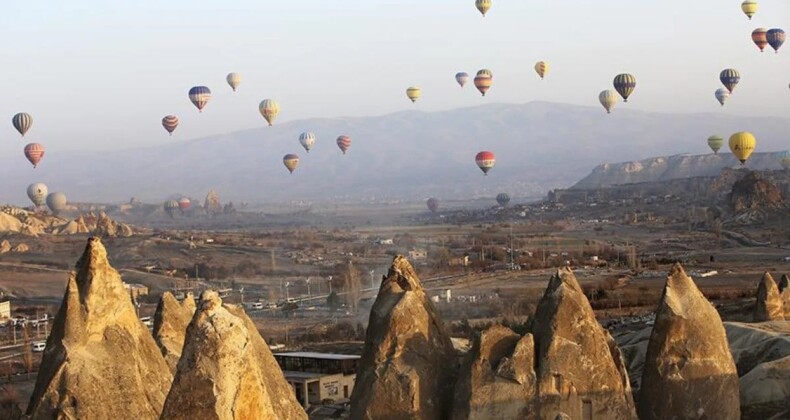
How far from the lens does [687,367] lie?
20.2 metres

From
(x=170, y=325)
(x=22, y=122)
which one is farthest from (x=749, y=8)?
(x=170, y=325)

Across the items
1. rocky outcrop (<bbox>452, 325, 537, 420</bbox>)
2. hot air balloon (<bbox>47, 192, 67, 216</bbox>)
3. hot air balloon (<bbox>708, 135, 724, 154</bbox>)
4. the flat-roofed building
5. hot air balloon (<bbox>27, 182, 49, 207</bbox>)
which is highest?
hot air balloon (<bbox>47, 192, 67, 216</bbox>)

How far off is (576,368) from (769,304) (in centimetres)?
1313

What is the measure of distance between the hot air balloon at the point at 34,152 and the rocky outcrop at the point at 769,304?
81.9m

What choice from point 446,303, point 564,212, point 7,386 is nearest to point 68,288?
point 7,386

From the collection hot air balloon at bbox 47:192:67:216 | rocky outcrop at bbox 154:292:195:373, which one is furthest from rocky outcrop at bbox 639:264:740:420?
hot air balloon at bbox 47:192:67:216

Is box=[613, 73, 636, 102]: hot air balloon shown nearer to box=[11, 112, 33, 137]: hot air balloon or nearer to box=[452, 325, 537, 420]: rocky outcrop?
box=[11, 112, 33, 137]: hot air balloon

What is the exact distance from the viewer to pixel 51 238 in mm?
115375

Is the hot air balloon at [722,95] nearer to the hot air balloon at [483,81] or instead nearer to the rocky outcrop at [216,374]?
the hot air balloon at [483,81]

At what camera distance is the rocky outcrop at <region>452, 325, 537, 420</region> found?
1920 centimetres

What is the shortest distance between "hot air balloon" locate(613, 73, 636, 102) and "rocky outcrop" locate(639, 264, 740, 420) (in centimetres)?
6936

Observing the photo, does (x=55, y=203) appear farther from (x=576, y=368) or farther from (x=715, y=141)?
(x=576, y=368)

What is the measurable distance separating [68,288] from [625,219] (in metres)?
122

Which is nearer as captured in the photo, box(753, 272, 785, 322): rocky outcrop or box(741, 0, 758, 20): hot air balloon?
box(753, 272, 785, 322): rocky outcrop
